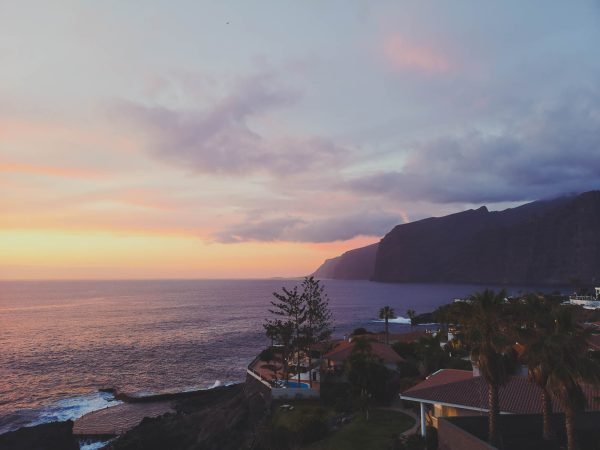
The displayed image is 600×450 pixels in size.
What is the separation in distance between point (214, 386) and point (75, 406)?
17.1m

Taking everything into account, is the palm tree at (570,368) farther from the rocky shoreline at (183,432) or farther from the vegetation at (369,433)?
the rocky shoreline at (183,432)

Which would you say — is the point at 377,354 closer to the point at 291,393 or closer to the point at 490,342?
the point at 291,393

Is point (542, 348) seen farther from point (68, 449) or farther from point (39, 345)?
point (39, 345)

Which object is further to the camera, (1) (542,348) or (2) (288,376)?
(2) (288,376)

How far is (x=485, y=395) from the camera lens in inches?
989

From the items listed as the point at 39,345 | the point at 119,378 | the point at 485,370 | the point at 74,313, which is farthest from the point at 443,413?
the point at 74,313

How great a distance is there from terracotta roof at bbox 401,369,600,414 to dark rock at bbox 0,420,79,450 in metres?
32.7

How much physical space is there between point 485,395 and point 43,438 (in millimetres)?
38388

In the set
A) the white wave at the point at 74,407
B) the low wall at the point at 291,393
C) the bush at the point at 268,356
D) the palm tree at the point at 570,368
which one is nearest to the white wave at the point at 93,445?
the white wave at the point at 74,407

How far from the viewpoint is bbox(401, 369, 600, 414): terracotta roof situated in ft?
78.5

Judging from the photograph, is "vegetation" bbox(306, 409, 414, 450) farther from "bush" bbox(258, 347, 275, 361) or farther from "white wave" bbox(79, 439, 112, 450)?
"bush" bbox(258, 347, 275, 361)

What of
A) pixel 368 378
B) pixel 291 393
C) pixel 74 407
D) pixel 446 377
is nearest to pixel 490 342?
pixel 446 377

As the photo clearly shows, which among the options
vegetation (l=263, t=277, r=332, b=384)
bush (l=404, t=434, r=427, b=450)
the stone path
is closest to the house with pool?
vegetation (l=263, t=277, r=332, b=384)

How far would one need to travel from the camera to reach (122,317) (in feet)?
462
